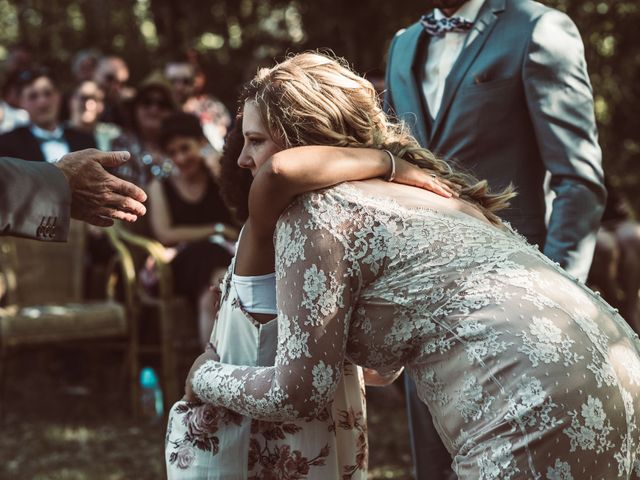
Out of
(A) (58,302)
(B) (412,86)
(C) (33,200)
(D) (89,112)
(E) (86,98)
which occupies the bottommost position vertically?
(A) (58,302)

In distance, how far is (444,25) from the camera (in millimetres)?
3143

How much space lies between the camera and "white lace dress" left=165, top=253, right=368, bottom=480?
2371 mm

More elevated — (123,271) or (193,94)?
(193,94)

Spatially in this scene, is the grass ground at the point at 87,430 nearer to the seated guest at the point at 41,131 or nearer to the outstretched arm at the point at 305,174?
the seated guest at the point at 41,131

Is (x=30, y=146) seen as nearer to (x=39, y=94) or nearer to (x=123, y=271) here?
(x=39, y=94)

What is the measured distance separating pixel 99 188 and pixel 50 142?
4.51m

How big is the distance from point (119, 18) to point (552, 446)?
14.6 meters

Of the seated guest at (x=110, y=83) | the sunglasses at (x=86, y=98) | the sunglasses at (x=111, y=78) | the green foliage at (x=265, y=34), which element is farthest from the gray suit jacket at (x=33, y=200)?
the sunglasses at (x=111, y=78)

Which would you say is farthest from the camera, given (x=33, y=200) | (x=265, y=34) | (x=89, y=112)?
(x=265, y=34)

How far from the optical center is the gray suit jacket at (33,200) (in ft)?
8.75

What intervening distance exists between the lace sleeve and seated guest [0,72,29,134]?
582 cm

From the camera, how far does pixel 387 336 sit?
6.92ft

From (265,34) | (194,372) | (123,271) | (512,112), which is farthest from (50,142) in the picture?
(265,34)

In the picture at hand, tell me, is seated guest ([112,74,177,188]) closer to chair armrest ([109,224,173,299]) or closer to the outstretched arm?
chair armrest ([109,224,173,299])
